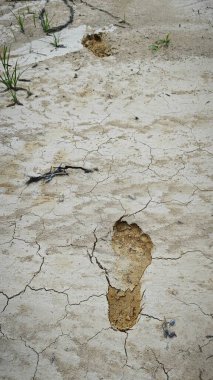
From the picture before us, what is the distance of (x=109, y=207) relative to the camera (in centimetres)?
233

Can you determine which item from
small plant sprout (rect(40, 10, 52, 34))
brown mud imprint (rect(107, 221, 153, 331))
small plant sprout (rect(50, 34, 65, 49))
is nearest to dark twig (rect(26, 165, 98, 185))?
brown mud imprint (rect(107, 221, 153, 331))

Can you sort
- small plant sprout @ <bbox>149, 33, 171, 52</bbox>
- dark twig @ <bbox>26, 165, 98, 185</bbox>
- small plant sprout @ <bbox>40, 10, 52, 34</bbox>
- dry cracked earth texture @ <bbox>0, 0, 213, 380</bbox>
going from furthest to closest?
small plant sprout @ <bbox>40, 10, 52, 34</bbox> → small plant sprout @ <bbox>149, 33, 171, 52</bbox> → dark twig @ <bbox>26, 165, 98, 185</bbox> → dry cracked earth texture @ <bbox>0, 0, 213, 380</bbox>

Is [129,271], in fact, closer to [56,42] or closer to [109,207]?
[109,207]

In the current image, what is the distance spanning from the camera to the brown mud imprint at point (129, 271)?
6.30 feet

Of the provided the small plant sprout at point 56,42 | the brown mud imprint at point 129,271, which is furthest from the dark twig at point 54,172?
the small plant sprout at point 56,42

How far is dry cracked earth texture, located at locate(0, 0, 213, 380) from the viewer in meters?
1.83

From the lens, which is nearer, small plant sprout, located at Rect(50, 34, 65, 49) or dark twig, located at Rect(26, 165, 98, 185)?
dark twig, located at Rect(26, 165, 98, 185)

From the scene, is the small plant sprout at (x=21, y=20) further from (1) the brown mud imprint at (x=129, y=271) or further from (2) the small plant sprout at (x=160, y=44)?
(1) the brown mud imprint at (x=129, y=271)

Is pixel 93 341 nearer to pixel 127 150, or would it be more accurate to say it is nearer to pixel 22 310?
pixel 22 310

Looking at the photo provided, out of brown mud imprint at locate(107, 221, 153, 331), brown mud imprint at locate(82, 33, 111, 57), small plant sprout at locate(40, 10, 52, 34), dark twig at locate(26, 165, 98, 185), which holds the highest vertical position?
Answer: small plant sprout at locate(40, 10, 52, 34)

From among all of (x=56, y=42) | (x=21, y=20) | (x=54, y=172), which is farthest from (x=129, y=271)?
(x=21, y=20)

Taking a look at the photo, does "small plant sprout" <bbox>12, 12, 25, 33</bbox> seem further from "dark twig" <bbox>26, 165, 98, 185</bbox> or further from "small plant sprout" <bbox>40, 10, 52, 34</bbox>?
"dark twig" <bbox>26, 165, 98, 185</bbox>

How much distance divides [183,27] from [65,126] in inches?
82.1

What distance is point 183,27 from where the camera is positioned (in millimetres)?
3666
